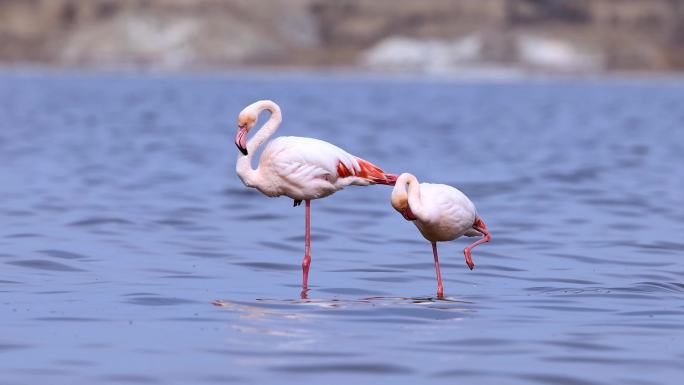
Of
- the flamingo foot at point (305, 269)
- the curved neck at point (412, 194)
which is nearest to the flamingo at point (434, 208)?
the curved neck at point (412, 194)

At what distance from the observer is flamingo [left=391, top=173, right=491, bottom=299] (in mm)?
8945

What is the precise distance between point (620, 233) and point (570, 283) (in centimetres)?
335

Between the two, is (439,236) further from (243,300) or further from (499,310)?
(243,300)

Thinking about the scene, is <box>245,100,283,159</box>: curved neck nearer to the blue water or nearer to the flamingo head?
the flamingo head

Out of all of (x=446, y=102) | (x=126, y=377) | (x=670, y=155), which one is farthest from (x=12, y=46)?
(x=126, y=377)

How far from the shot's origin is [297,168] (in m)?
9.66

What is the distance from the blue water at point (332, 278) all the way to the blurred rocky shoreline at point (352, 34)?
316ft

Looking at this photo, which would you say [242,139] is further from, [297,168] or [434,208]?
[434,208]

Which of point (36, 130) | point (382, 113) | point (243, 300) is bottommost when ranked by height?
point (243, 300)

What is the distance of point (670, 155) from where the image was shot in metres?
24.6

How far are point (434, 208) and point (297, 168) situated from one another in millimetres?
1071

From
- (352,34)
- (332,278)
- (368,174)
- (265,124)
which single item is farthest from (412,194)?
(352,34)

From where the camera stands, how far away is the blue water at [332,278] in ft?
23.4

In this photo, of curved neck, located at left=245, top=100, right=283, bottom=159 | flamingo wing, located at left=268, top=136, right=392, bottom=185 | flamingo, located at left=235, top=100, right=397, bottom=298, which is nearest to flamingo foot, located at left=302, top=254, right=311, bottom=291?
flamingo, located at left=235, top=100, right=397, bottom=298
